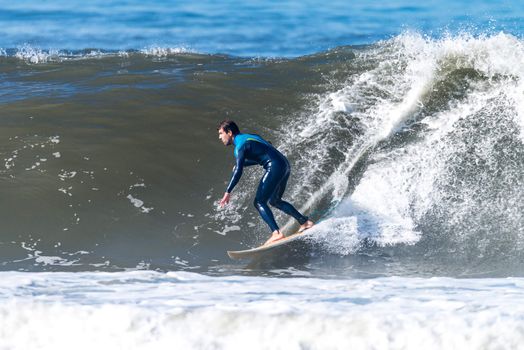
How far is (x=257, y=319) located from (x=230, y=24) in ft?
84.5

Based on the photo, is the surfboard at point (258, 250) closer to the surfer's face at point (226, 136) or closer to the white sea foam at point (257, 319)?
the surfer's face at point (226, 136)

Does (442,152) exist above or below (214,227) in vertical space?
above

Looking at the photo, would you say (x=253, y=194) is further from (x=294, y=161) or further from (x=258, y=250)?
(x=258, y=250)

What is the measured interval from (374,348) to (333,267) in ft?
12.7

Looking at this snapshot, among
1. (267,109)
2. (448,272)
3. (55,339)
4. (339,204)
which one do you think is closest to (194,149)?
(267,109)

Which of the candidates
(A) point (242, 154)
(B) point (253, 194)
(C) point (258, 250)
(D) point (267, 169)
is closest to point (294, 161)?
(B) point (253, 194)

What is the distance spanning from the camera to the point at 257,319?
6438mm

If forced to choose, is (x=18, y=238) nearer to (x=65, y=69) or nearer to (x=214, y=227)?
(x=214, y=227)

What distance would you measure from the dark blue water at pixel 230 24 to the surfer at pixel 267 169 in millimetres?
15458

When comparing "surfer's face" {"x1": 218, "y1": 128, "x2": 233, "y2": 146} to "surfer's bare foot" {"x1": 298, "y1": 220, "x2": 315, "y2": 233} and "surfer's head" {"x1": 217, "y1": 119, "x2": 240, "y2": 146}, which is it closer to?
"surfer's head" {"x1": 217, "y1": 119, "x2": 240, "y2": 146}

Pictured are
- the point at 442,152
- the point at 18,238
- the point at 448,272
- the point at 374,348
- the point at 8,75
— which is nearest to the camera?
the point at 374,348

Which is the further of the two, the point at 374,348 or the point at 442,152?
the point at 442,152

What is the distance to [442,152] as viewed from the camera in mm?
12453

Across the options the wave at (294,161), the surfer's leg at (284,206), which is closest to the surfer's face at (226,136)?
the surfer's leg at (284,206)
